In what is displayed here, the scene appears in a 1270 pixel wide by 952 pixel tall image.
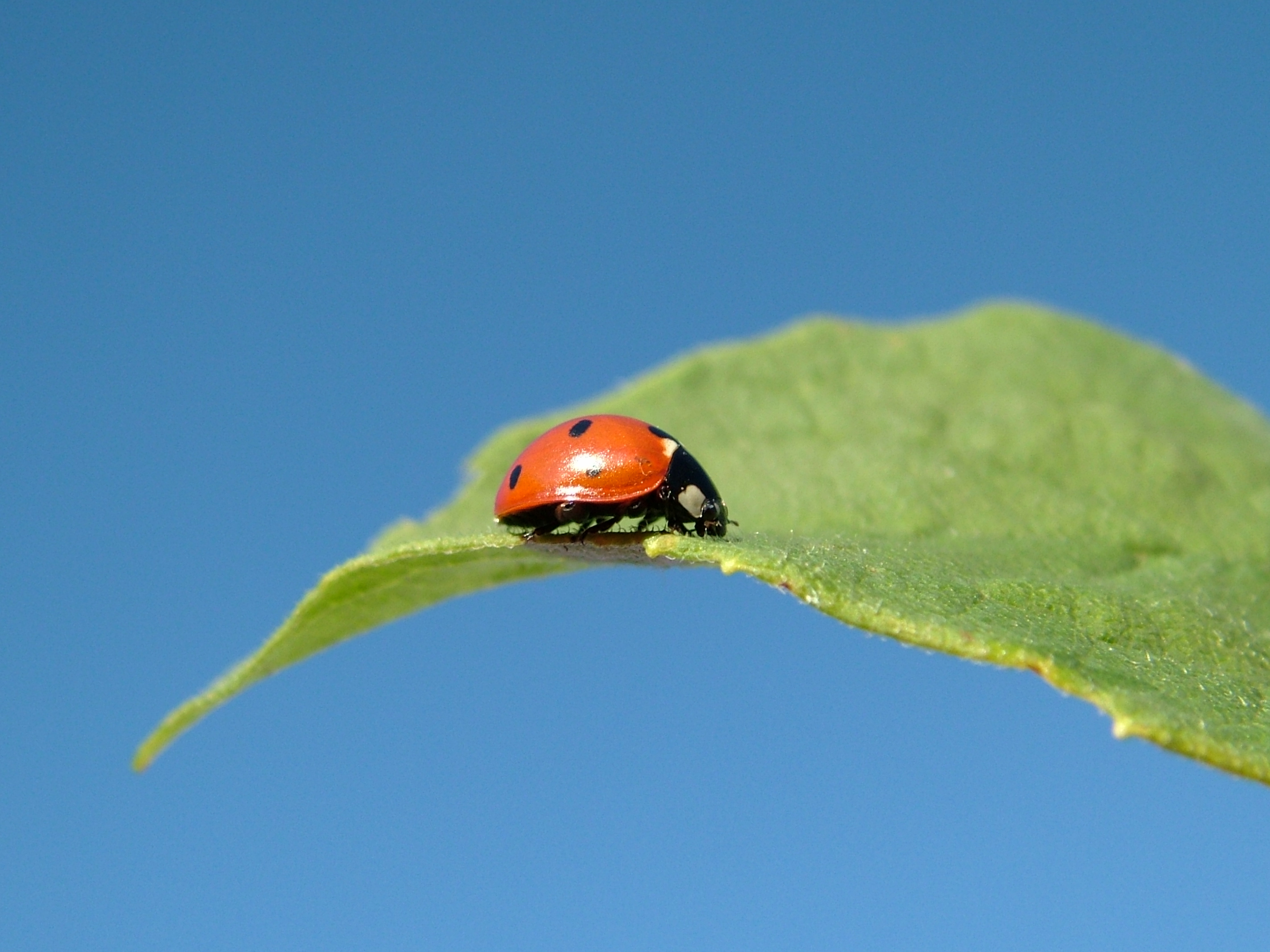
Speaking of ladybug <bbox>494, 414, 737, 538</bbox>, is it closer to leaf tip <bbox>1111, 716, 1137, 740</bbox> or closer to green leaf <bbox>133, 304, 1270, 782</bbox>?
green leaf <bbox>133, 304, 1270, 782</bbox>

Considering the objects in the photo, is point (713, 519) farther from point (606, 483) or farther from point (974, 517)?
point (974, 517)

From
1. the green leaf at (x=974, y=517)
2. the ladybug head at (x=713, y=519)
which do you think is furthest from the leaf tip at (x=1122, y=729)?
the ladybug head at (x=713, y=519)

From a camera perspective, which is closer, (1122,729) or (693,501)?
(1122,729)

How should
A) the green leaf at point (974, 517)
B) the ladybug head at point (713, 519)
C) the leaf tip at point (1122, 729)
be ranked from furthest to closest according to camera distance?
the ladybug head at point (713, 519), the green leaf at point (974, 517), the leaf tip at point (1122, 729)

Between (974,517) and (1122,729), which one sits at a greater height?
(974,517)

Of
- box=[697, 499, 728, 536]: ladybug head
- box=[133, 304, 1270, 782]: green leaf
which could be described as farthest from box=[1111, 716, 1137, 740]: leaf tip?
box=[697, 499, 728, 536]: ladybug head

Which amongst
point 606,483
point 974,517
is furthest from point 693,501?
point 974,517

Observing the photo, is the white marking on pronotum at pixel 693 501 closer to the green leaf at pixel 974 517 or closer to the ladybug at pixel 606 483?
the ladybug at pixel 606 483
